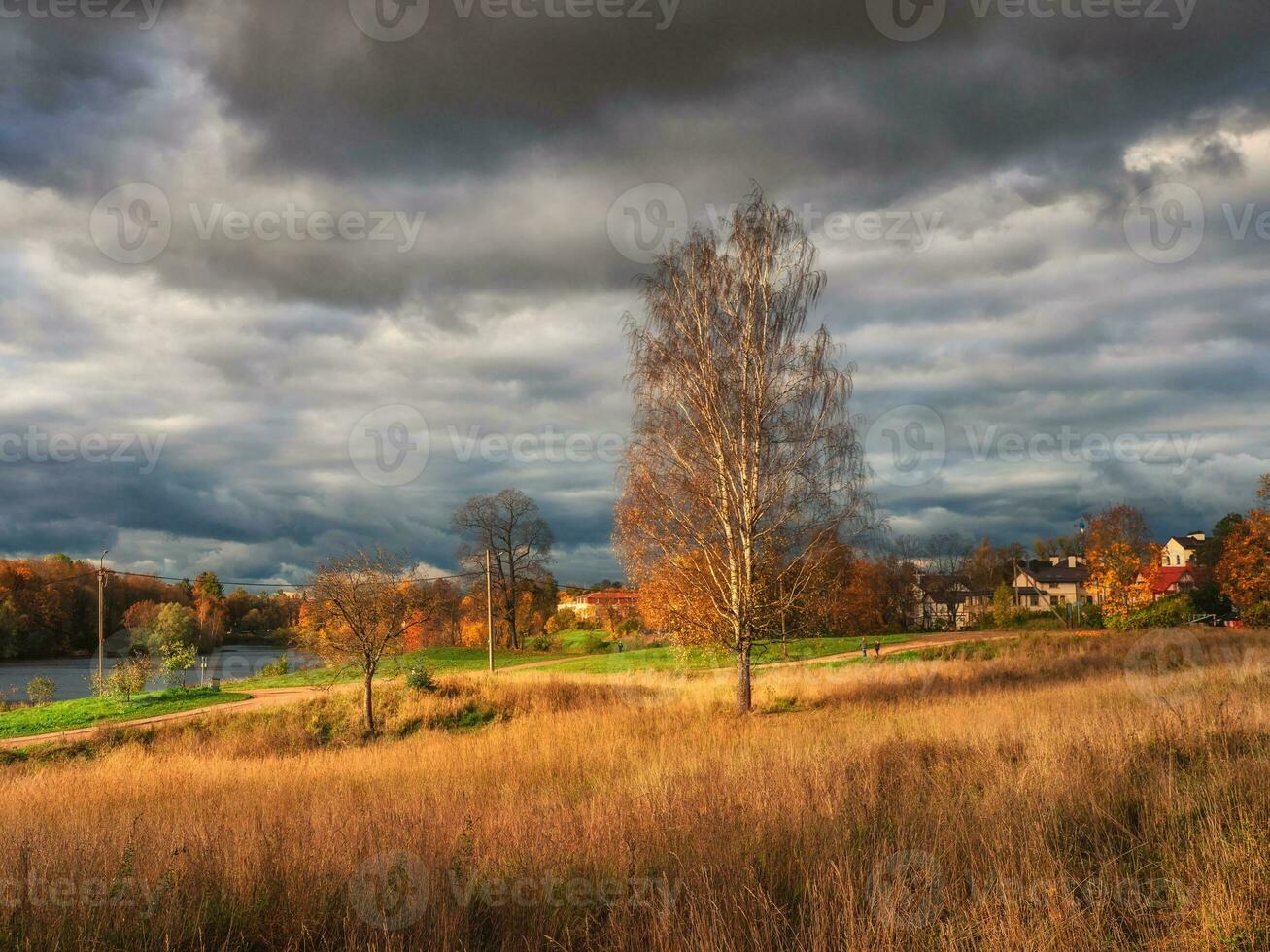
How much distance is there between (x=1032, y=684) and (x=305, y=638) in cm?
2058

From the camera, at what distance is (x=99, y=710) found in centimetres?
2562

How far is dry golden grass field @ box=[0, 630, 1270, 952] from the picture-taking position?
443 centimetres

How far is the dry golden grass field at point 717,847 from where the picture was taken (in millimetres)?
4426

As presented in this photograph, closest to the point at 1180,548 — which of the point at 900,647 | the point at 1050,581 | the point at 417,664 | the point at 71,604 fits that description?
the point at 1050,581

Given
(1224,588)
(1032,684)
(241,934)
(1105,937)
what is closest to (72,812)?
(241,934)

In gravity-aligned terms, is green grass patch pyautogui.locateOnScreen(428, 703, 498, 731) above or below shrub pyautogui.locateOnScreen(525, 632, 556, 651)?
above

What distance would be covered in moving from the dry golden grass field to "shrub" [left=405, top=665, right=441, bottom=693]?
13.5m

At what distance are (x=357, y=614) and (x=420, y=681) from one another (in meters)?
5.07

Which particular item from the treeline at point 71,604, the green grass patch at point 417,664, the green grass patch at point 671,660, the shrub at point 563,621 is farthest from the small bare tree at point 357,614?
the treeline at point 71,604

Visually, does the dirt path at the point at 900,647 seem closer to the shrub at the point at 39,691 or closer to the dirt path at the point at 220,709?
the dirt path at the point at 220,709

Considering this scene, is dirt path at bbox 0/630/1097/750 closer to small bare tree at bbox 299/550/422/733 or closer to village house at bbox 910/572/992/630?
small bare tree at bbox 299/550/422/733

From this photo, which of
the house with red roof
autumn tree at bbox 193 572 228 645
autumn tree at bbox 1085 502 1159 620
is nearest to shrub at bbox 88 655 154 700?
autumn tree at bbox 193 572 228 645

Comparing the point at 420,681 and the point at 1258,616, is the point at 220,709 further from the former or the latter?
the point at 1258,616

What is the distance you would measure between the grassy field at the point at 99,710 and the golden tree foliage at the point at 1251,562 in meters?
49.8
